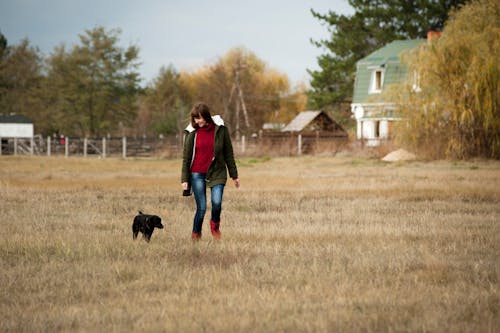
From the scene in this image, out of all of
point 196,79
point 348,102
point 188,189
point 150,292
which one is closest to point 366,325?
point 150,292

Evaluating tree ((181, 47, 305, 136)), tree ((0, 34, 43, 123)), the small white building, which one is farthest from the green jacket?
tree ((0, 34, 43, 123))

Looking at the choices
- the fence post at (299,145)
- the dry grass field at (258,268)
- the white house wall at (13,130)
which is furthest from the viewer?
the white house wall at (13,130)

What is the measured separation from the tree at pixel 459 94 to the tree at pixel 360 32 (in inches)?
1006

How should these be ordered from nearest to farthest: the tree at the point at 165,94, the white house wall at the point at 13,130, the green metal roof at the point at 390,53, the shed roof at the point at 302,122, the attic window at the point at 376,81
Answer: the green metal roof at the point at 390,53 → the attic window at the point at 376,81 → the shed roof at the point at 302,122 → the white house wall at the point at 13,130 → the tree at the point at 165,94

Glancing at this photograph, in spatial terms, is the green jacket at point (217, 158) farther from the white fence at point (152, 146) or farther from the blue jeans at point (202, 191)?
the white fence at point (152, 146)

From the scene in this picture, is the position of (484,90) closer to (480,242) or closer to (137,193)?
(137,193)

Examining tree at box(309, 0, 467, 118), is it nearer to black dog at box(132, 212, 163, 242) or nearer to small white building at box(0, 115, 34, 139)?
small white building at box(0, 115, 34, 139)

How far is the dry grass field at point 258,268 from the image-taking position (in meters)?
6.15

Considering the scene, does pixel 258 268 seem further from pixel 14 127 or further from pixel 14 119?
pixel 14 119

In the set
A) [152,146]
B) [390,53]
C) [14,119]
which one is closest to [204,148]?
[152,146]

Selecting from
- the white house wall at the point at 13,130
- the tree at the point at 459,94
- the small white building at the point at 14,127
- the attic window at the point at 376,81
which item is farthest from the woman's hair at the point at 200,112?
the white house wall at the point at 13,130

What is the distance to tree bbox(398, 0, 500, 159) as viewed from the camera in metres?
35.3

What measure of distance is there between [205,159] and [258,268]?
2.47 meters

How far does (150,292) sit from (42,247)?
315 cm
